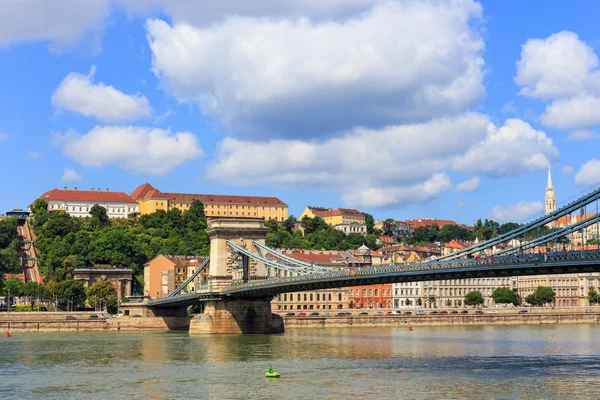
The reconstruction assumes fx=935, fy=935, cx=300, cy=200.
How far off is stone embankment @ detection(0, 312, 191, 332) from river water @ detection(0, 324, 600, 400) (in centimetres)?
1131

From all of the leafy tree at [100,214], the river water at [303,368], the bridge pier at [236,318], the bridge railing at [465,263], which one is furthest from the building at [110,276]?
the bridge railing at [465,263]

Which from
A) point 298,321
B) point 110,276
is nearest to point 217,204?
point 110,276

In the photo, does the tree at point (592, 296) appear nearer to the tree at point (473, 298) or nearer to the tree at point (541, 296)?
the tree at point (541, 296)

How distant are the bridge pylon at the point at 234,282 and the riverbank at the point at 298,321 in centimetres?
1039

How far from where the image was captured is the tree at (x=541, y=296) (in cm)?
10669

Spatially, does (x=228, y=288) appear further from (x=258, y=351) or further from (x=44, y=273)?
(x=44, y=273)

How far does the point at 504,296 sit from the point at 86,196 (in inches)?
3094

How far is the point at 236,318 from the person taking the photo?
2473 inches

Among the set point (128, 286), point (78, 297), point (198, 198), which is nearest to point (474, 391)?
point (78, 297)

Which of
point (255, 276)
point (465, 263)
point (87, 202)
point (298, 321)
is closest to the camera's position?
point (465, 263)

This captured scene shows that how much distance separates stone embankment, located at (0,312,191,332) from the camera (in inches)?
2771

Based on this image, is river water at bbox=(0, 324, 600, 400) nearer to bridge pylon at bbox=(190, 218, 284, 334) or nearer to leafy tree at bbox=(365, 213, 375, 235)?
bridge pylon at bbox=(190, 218, 284, 334)

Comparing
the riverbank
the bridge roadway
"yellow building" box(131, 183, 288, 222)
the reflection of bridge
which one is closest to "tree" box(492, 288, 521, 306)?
the riverbank

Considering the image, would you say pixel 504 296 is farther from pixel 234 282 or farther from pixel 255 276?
pixel 234 282
